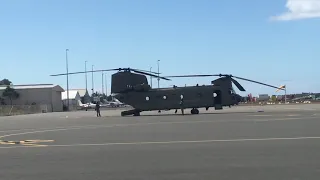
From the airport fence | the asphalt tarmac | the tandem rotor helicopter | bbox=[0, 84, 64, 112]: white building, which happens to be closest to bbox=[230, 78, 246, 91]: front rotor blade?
the tandem rotor helicopter

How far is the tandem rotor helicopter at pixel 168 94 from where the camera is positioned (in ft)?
146

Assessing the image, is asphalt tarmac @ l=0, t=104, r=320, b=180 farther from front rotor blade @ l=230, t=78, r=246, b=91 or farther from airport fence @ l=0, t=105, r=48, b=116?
airport fence @ l=0, t=105, r=48, b=116

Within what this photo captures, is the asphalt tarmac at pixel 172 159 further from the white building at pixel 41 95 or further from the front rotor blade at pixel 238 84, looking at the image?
the white building at pixel 41 95

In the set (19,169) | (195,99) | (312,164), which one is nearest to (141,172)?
(19,169)

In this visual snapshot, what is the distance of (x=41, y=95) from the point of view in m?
106

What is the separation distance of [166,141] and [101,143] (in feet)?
7.89

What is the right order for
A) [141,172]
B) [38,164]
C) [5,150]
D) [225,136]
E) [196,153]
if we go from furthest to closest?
[225,136] < [5,150] < [196,153] < [38,164] < [141,172]

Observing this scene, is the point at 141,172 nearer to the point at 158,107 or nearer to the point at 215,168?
the point at 215,168

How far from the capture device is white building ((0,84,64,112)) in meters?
105

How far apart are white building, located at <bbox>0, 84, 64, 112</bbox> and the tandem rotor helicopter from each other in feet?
190

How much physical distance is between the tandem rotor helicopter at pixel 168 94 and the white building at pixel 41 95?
190ft

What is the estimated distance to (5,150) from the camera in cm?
1595

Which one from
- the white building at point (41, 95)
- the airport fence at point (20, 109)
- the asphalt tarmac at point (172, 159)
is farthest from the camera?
the white building at point (41, 95)

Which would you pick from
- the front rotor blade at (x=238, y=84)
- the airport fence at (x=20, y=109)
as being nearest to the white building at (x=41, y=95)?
the airport fence at (x=20, y=109)
